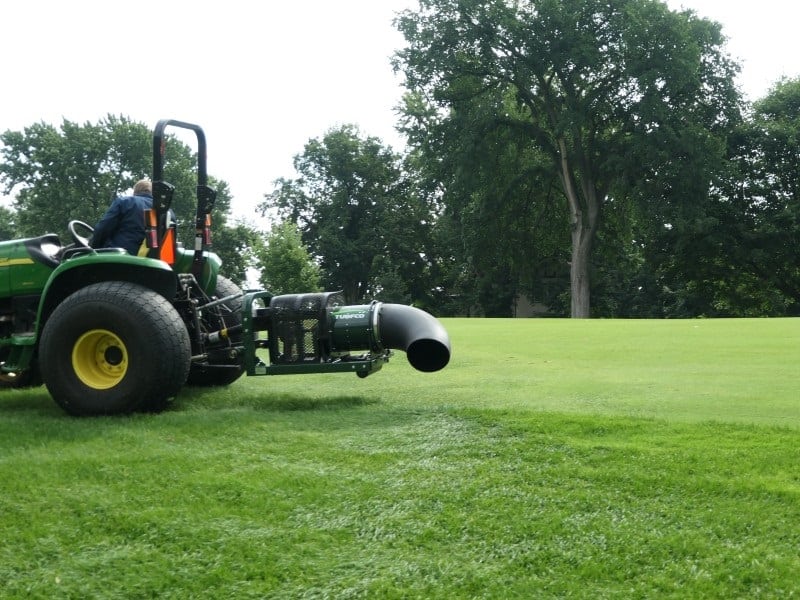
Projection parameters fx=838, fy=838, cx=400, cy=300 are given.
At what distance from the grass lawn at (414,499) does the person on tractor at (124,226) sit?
55.9 inches

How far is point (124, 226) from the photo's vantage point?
6887 mm

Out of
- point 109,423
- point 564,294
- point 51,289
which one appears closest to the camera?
point 109,423

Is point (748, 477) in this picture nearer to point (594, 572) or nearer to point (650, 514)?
point (650, 514)

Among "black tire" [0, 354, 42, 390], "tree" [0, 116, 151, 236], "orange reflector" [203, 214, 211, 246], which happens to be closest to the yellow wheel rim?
"orange reflector" [203, 214, 211, 246]

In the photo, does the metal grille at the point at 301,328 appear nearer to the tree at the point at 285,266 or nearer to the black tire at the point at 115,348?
the black tire at the point at 115,348

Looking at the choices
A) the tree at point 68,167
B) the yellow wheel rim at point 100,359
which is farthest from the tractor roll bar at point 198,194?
the tree at point 68,167

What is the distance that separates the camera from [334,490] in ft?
13.4

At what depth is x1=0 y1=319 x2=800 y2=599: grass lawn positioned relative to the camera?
3215 millimetres

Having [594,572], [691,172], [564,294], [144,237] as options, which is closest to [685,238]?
[691,172]

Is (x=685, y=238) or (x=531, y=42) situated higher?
(x=531, y=42)

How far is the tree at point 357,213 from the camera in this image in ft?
191

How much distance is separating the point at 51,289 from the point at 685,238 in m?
36.9

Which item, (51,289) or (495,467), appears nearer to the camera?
(495,467)

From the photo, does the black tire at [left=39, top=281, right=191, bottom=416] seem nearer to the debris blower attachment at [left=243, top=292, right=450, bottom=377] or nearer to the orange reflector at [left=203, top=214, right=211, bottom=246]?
the debris blower attachment at [left=243, top=292, right=450, bottom=377]
